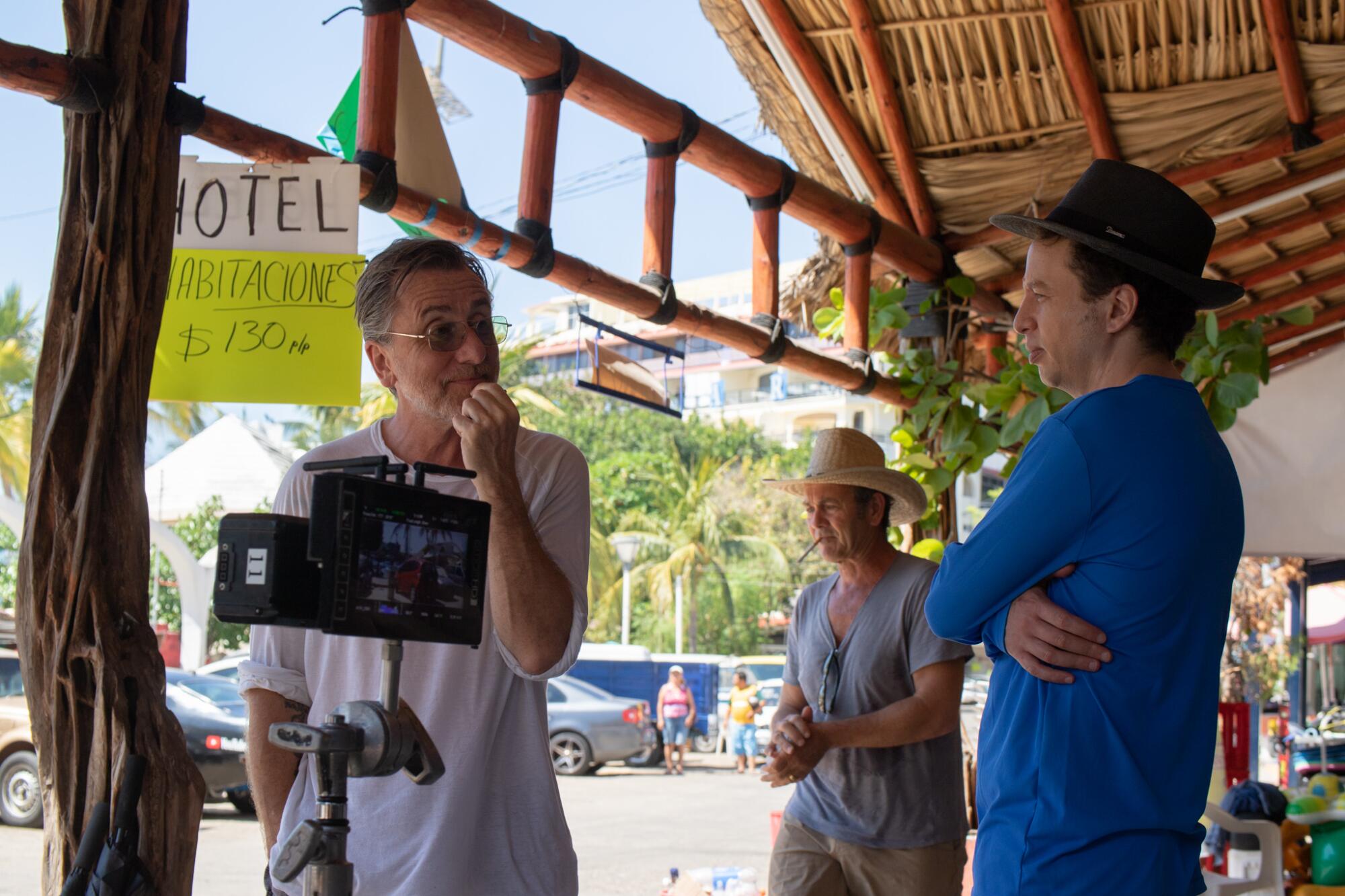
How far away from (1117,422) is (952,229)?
12.1 ft

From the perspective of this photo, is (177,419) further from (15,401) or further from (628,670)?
(628,670)

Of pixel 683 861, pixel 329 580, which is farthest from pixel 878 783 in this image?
pixel 683 861

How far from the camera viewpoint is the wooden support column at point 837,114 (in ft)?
14.5

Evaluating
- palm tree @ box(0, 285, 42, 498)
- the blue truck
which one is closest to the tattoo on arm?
the blue truck

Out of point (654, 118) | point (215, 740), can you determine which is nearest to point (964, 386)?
point (654, 118)

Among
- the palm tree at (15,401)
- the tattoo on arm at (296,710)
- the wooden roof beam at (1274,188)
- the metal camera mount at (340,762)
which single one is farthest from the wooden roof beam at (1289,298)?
the palm tree at (15,401)

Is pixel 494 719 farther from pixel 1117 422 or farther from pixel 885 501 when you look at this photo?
pixel 885 501

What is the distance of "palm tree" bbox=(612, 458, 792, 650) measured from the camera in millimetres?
31188

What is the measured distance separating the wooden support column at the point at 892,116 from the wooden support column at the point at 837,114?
0.21 ft

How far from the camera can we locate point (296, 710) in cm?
180

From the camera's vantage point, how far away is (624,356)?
159 inches

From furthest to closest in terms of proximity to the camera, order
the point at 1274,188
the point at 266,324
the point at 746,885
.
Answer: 1. the point at 1274,188
2. the point at 746,885
3. the point at 266,324

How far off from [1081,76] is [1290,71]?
68 cm

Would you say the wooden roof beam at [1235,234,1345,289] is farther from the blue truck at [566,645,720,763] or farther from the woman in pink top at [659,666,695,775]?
the blue truck at [566,645,720,763]
